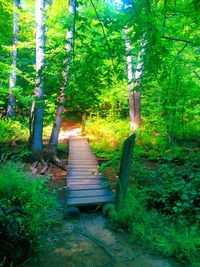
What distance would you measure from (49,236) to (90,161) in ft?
16.8

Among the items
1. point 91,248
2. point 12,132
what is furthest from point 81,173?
point 12,132

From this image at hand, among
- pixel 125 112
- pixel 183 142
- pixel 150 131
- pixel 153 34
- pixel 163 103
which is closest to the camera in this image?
pixel 153 34

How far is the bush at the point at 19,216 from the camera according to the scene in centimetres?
281

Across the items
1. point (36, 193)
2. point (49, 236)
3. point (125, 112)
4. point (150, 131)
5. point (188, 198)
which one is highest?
point (125, 112)

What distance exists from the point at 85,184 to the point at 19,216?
3.17 m

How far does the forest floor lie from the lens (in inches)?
123

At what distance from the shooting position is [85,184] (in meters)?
6.18

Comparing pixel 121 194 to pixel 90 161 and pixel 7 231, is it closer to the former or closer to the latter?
pixel 7 231

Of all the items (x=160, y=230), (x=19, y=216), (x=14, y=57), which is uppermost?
(x=14, y=57)

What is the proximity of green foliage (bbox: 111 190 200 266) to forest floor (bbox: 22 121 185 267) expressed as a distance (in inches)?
5.7

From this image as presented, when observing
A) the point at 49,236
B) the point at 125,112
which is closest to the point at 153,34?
the point at 49,236

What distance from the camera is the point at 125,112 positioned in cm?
1741

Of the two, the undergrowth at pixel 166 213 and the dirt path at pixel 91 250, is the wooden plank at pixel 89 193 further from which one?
the dirt path at pixel 91 250

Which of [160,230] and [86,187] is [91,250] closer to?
[160,230]
